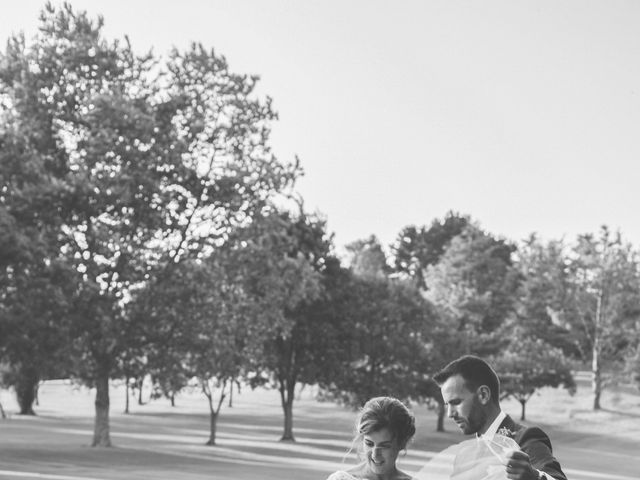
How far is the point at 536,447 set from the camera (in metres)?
4.99

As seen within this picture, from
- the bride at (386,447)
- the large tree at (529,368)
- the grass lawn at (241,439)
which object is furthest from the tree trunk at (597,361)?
the bride at (386,447)

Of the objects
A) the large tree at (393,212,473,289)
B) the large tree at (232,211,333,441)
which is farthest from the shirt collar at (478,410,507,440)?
the large tree at (393,212,473,289)

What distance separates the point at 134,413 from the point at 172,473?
5423 cm

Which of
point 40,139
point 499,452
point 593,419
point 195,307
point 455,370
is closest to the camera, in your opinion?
point 499,452

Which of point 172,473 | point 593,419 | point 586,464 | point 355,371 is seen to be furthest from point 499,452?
point 593,419

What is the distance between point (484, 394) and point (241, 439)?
59.6 m

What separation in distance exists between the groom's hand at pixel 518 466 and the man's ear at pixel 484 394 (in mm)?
508

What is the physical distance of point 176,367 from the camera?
Result: 46.8 m

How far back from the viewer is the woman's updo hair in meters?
5.23

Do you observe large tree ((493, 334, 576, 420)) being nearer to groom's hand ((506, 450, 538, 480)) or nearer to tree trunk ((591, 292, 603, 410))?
tree trunk ((591, 292, 603, 410))

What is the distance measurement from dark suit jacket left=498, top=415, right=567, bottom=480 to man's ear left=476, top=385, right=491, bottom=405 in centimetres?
12

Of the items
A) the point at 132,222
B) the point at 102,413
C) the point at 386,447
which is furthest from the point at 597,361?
the point at 386,447

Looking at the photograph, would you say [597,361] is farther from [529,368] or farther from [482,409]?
[482,409]

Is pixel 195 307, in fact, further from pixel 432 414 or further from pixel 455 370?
pixel 432 414
